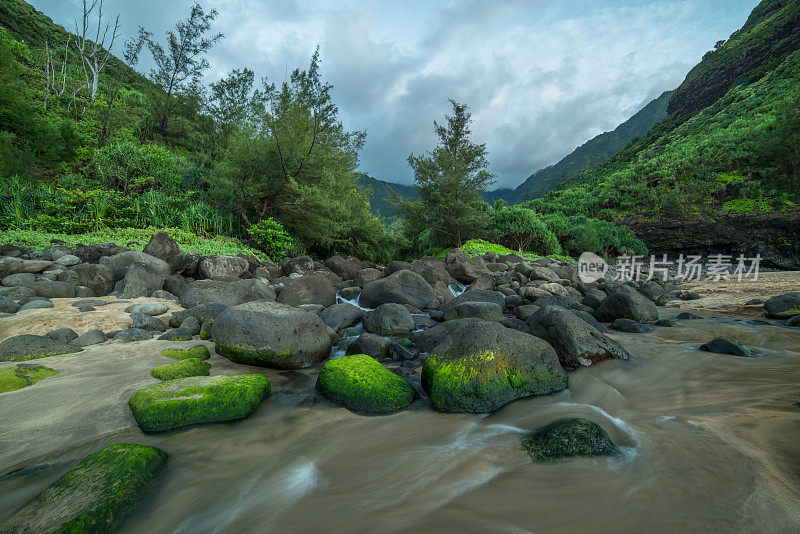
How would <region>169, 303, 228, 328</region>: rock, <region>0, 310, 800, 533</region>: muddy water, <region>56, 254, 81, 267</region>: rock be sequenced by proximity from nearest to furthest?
<region>0, 310, 800, 533</region>: muddy water → <region>169, 303, 228, 328</region>: rock → <region>56, 254, 81, 267</region>: rock

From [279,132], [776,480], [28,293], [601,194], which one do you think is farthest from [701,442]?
[601,194]

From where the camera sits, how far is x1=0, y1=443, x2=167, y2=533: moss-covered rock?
4.69 feet

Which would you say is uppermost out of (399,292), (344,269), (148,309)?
(344,269)

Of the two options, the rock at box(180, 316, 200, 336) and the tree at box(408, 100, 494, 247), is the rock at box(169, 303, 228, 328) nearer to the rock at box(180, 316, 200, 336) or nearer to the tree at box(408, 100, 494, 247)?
the rock at box(180, 316, 200, 336)

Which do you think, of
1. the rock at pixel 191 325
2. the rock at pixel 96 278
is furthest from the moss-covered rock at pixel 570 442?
the rock at pixel 96 278

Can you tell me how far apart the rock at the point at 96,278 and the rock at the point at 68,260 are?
69 centimetres

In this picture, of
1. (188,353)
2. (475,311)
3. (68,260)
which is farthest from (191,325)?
(475,311)

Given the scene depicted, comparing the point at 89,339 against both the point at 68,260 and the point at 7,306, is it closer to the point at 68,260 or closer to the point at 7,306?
the point at 7,306

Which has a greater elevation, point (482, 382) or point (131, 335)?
point (482, 382)

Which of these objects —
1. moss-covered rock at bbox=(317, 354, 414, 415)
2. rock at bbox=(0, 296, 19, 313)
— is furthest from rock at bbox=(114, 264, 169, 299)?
moss-covered rock at bbox=(317, 354, 414, 415)

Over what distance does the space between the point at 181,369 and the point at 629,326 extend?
696cm

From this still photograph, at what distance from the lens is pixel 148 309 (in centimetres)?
503

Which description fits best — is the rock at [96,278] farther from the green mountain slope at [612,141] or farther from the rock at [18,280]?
the green mountain slope at [612,141]

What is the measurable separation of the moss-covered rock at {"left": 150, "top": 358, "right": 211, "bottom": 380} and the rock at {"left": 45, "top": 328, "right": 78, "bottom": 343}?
1674 mm
